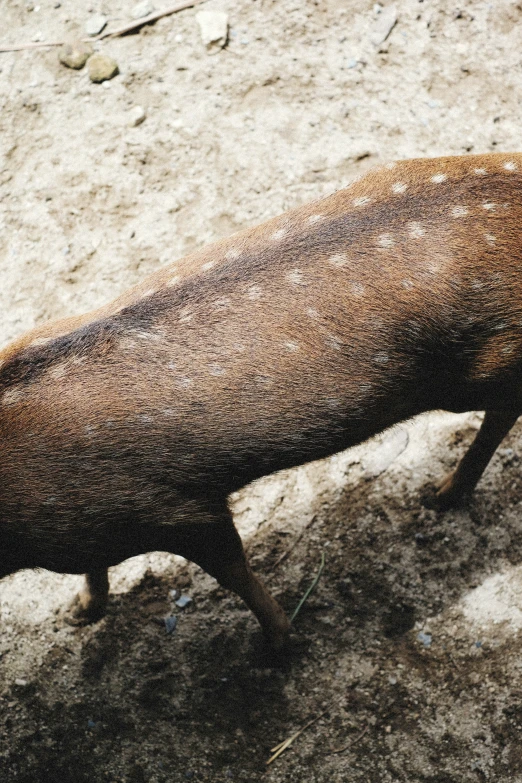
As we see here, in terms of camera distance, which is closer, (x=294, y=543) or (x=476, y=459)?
(x=476, y=459)

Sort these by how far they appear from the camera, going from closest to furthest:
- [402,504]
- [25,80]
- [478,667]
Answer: [478,667]
[402,504]
[25,80]

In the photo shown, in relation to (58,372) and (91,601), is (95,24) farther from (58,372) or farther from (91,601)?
(91,601)

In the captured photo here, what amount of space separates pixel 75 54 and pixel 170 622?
320 centimetres

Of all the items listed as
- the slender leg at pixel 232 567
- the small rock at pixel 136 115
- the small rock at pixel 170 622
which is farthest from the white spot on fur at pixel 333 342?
the small rock at pixel 136 115

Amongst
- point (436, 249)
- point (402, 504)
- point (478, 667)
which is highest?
point (436, 249)

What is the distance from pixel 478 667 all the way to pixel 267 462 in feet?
4.55

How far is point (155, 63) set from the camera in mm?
4449

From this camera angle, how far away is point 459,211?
2469 millimetres

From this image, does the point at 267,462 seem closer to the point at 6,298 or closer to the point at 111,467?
the point at 111,467

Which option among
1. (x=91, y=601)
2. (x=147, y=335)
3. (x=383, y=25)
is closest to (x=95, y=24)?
(x=383, y=25)

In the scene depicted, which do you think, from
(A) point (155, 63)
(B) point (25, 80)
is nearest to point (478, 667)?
(A) point (155, 63)

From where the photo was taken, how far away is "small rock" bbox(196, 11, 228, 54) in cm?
446

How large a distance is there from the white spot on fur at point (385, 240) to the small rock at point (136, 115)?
2.41m

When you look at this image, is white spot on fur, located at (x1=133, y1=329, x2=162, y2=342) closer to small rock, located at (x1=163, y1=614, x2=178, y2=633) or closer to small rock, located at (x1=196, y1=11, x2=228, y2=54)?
small rock, located at (x1=163, y1=614, x2=178, y2=633)
